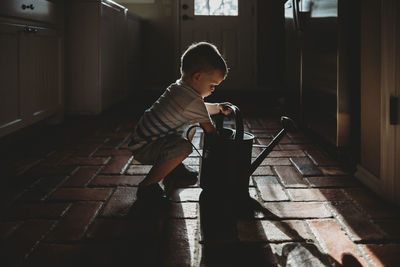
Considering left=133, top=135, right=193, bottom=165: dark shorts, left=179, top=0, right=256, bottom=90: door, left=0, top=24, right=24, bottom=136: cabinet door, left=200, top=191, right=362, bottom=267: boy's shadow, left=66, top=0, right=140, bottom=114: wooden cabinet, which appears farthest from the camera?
left=179, top=0, right=256, bottom=90: door

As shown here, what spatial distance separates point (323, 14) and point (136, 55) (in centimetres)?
309

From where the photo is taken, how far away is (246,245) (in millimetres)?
1081

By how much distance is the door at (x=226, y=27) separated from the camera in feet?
16.8

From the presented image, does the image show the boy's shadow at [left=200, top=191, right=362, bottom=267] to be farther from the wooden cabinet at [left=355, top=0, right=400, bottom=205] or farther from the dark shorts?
the wooden cabinet at [left=355, top=0, right=400, bottom=205]

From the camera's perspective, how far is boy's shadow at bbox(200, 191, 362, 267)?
99cm

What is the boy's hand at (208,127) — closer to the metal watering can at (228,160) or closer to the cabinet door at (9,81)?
the metal watering can at (228,160)

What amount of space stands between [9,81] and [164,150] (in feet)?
3.75

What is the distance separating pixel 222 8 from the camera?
5.16m

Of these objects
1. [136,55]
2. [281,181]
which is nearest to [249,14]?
[136,55]

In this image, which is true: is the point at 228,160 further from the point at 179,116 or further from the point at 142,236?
the point at 142,236

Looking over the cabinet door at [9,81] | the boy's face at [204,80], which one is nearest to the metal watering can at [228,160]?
the boy's face at [204,80]

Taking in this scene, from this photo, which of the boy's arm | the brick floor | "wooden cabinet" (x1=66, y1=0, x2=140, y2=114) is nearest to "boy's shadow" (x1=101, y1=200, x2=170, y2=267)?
the brick floor

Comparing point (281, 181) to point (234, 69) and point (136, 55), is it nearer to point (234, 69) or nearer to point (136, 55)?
point (136, 55)

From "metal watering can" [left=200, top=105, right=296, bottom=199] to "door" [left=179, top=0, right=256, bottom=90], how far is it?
3.94 metres
